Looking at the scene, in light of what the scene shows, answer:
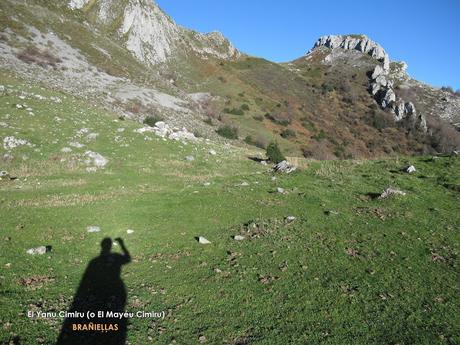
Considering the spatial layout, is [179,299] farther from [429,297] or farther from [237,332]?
[429,297]

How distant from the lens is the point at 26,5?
69.7 metres

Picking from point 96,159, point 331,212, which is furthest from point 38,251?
point 96,159

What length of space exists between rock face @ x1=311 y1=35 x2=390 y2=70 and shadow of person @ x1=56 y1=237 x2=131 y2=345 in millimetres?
156973

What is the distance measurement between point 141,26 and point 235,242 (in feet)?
285

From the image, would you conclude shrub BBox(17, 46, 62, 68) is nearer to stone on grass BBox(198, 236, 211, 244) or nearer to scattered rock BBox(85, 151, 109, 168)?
scattered rock BBox(85, 151, 109, 168)

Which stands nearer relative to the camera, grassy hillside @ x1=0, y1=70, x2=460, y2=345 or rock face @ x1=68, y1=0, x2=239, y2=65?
grassy hillside @ x1=0, y1=70, x2=460, y2=345

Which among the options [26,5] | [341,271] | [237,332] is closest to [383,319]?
[341,271]

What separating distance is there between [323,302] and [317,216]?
8141 mm

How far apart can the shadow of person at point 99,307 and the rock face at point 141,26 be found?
7775 centimetres

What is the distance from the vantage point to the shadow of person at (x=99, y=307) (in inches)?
370

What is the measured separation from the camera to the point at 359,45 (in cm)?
16425

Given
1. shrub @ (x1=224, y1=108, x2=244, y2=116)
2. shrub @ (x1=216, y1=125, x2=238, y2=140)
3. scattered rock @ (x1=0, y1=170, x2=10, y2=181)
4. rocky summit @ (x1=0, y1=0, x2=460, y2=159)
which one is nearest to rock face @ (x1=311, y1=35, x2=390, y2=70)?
rocky summit @ (x1=0, y1=0, x2=460, y2=159)

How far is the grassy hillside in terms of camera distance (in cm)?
1021

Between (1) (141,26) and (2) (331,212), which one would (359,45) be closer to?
(1) (141,26)
